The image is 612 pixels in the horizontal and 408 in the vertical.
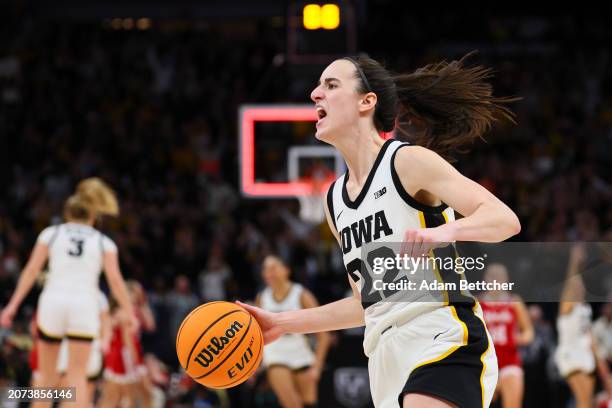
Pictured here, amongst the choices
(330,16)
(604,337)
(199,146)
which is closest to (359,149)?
(330,16)

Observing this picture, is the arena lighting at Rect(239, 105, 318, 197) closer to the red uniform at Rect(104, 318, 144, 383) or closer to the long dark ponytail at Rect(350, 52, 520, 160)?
the red uniform at Rect(104, 318, 144, 383)

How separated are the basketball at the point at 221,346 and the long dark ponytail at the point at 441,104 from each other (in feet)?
3.12

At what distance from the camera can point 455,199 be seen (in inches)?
138

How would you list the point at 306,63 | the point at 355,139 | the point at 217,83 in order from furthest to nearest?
the point at 217,83 → the point at 306,63 → the point at 355,139

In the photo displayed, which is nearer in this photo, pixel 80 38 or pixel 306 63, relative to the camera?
pixel 306 63

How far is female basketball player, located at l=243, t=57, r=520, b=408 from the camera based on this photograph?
3494mm

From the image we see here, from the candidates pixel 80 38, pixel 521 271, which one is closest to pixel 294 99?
pixel 80 38

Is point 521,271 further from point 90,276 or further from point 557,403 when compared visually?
point 557,403

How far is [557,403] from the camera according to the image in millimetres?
11508

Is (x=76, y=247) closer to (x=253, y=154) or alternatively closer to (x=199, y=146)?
(x=253, y=154)

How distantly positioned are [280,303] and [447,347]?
6.53 m

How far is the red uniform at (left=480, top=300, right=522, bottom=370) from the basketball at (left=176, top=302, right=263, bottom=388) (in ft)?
21.0

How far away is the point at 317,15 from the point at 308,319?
6137 millimetres

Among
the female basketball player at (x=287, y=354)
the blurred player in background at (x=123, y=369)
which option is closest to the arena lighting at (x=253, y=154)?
the female basketball player at (x=287, y=354)
